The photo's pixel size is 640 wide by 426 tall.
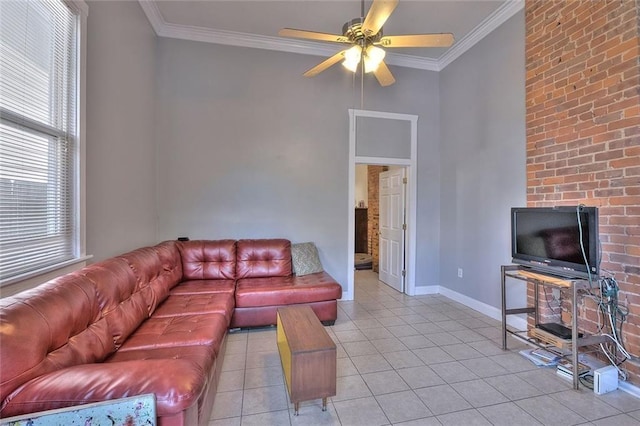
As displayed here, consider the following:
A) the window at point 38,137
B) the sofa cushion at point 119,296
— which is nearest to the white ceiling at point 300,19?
the window at point 38,137

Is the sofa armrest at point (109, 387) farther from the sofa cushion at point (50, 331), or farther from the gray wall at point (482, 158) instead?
the gray wall at point (482, 158)

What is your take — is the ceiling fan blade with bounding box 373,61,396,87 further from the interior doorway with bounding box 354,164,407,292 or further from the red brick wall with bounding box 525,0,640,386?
the interior doorway with bounding box 354,164,407,292

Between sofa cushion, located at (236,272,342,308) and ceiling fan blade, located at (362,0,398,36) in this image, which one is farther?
sofa cushion, located at (236,272,342,308)

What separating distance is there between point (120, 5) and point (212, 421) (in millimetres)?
3557

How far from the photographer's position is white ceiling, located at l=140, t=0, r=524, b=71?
3354 millimetres

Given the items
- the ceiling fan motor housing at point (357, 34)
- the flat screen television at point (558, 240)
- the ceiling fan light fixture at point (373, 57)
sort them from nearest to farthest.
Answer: the flat screen television at point (558, 240), the ceiling fan motor housing at point (357, 34), the ceiling fan light fixture at point (373, 57)

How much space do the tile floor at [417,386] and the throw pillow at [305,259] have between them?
0.79m

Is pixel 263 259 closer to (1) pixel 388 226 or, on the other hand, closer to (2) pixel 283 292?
(2) pixel 283 292

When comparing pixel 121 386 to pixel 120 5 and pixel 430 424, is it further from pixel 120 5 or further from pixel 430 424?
pixel 120 5

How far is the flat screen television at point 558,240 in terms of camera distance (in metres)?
2.25

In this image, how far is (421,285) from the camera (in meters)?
4.64

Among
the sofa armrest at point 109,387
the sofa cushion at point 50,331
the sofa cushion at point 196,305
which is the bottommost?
the sofa cushion at point 196,305

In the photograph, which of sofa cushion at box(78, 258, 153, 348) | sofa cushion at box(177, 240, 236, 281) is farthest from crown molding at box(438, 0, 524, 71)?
sofa cushion at box(78, 258, 153, 348)

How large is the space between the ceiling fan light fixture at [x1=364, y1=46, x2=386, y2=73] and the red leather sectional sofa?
89.6 inches
